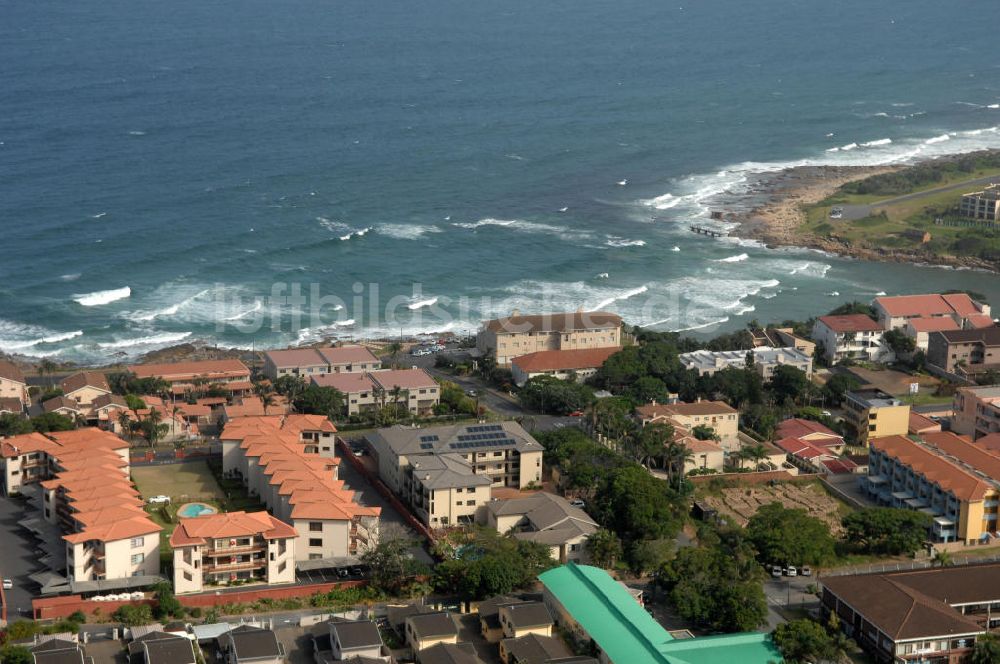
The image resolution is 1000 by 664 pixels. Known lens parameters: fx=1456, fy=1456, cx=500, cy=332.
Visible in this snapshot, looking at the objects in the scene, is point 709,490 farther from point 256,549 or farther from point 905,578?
point 256,549

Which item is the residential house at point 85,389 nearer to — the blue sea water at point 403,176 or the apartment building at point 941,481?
the blue sea water at point 403,176

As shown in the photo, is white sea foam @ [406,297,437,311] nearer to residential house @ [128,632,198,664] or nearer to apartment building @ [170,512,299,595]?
apartment building @ [170,512,299,595]

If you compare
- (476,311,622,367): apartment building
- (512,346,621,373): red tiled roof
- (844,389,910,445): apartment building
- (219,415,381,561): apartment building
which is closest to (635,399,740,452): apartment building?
(844,389,910,445): apartment building

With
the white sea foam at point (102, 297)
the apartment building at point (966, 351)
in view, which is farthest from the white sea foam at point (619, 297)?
the white sea foam at point (102, 297)

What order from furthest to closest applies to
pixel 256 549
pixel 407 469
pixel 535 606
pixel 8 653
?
pixel 407 469
pixel 256 549
pixel 535 606
pixel 8 653

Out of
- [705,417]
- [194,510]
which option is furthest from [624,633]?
[705,417]

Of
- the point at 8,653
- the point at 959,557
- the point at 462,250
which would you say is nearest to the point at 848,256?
the point at 462,250
